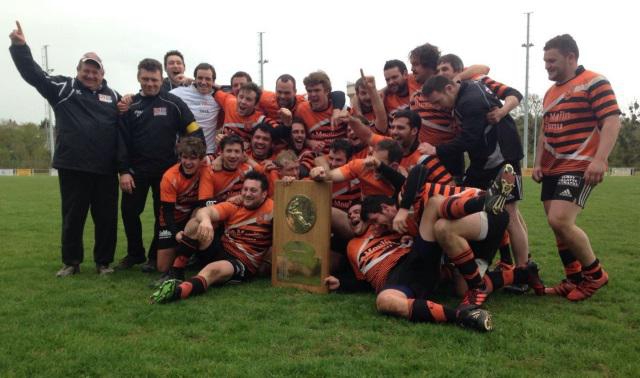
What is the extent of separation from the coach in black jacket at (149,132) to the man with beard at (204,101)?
0.58 meters

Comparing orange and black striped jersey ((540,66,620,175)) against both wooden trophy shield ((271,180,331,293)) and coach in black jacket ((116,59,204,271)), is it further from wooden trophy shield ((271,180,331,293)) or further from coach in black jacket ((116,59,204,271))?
coach in black jacket ((116,59,204,271))

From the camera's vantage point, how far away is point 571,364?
10.4 ft

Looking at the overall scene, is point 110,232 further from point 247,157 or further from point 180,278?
point 247,157

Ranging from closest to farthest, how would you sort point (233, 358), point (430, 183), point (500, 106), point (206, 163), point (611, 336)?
point (233, 358), point (611, 336), point (430, 183), point (500, 106), point (206, 163)

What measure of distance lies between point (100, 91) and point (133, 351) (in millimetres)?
3462

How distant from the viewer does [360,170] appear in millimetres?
5141

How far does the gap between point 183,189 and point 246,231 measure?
930 mm

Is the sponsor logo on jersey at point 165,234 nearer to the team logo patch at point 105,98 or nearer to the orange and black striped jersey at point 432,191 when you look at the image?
the team logo patch at point 105,98

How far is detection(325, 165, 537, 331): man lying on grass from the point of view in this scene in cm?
393

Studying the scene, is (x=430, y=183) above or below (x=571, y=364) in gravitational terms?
above

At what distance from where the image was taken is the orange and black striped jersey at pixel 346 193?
18.8ft

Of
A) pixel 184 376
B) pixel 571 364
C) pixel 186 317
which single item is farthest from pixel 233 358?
pixel 571 364

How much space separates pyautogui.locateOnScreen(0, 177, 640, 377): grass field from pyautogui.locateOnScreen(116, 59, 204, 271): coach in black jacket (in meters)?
1.05

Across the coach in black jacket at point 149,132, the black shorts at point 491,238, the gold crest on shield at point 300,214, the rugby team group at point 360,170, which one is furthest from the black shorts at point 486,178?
the coach in black jacket at point 149,132
